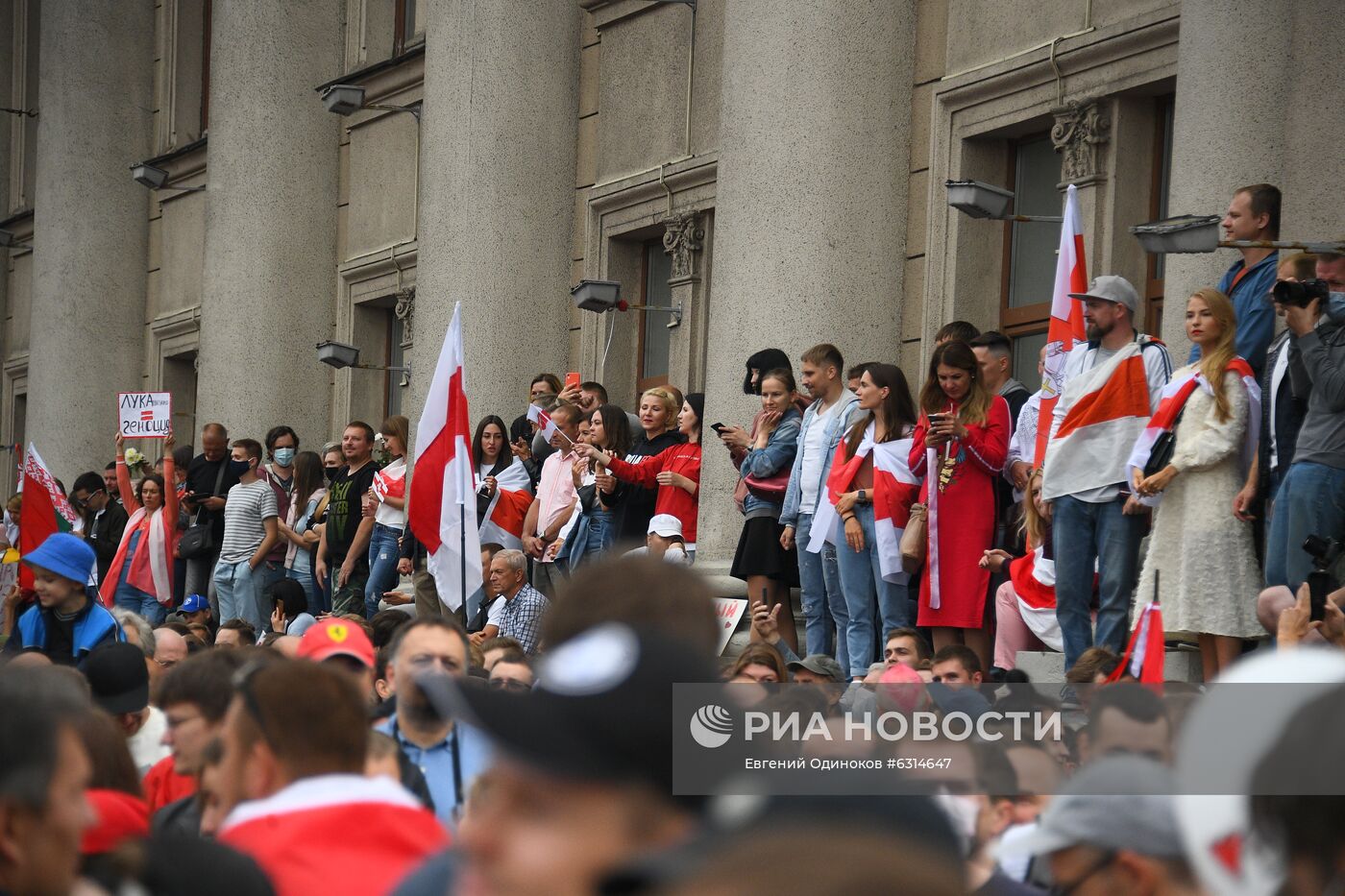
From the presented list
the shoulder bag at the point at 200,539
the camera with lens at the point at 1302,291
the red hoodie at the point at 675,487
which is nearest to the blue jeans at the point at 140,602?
the shoulder bag at the point at 200,539

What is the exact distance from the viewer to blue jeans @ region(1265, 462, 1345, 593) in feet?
25.9

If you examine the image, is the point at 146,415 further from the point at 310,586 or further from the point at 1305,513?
the point at 1305,513

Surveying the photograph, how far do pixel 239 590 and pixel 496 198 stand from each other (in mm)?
4014

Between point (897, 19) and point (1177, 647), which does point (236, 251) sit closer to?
point (897, 19)

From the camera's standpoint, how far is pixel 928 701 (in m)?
7.84

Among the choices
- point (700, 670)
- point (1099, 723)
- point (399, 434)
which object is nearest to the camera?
point (700, 670)

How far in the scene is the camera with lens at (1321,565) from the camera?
745 centimetres

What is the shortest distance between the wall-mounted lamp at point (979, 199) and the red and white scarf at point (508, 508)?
12.7 feet

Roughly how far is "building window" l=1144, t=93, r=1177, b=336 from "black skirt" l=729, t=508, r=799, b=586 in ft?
8.70

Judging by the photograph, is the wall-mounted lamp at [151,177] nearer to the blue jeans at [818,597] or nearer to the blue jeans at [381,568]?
the blue jeans at [381,568]

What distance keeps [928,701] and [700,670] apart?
5.81 m

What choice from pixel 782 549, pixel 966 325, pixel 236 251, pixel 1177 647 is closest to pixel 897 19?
pixel 966 325

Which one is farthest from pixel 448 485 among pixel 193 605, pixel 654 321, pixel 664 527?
pixel 654 321

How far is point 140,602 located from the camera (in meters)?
18.1
